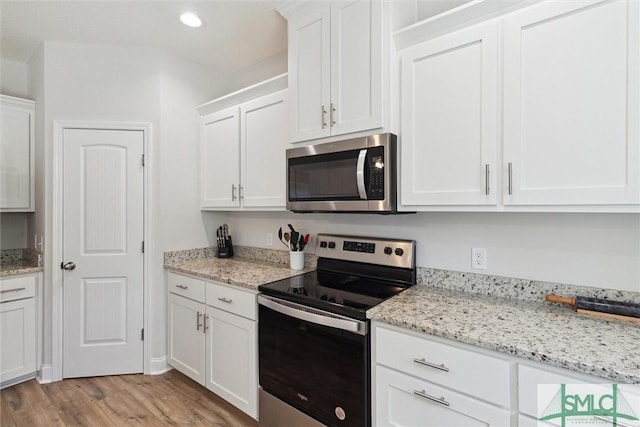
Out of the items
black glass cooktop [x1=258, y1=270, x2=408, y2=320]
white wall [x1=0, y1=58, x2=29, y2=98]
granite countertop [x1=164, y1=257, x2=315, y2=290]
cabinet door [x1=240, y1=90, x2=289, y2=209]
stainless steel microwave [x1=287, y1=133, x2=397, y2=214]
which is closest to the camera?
black glass cooktop [x1=258, y1=270, x2=408, y2=320]

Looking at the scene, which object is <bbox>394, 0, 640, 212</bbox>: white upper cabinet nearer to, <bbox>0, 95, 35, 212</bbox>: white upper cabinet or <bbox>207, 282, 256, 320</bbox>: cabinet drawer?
<bbox>207, 282, 256, 320</bbox>: cabinet drawer

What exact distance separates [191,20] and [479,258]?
8.00 feet

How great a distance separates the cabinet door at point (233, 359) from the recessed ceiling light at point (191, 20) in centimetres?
203

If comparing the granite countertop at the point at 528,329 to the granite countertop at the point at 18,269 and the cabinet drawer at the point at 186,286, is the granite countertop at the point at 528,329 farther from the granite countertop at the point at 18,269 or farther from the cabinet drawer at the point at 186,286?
the granite countertop at the point at 18,269

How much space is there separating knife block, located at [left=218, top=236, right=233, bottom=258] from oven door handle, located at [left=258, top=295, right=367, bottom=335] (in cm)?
115

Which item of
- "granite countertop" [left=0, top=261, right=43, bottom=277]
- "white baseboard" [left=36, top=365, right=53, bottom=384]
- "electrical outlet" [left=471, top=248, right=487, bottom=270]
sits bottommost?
"white baseboard" [left=36, top=365, right=53, bottom=384]

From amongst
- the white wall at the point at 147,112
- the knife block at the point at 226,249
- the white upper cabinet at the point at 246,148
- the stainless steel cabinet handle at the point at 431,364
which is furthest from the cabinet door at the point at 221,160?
the stainless steel cabinet handle at the point at 431,364

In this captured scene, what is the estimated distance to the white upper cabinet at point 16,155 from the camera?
2691mm

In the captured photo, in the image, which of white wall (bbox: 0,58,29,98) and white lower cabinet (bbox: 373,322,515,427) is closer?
white lower cabinet (bbox: 373,322,515,427)

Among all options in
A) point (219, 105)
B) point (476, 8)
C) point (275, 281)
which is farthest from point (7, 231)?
point (476, 8)

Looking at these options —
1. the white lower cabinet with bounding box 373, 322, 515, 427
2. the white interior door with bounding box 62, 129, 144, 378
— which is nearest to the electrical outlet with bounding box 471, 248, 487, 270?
the white lower cabinet with bounding box 373, 322, 515, 427

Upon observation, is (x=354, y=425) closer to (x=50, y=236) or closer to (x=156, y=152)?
(x=156, y=152)

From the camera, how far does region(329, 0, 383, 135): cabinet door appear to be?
1.72m

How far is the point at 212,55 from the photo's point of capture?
2848 millimetres
